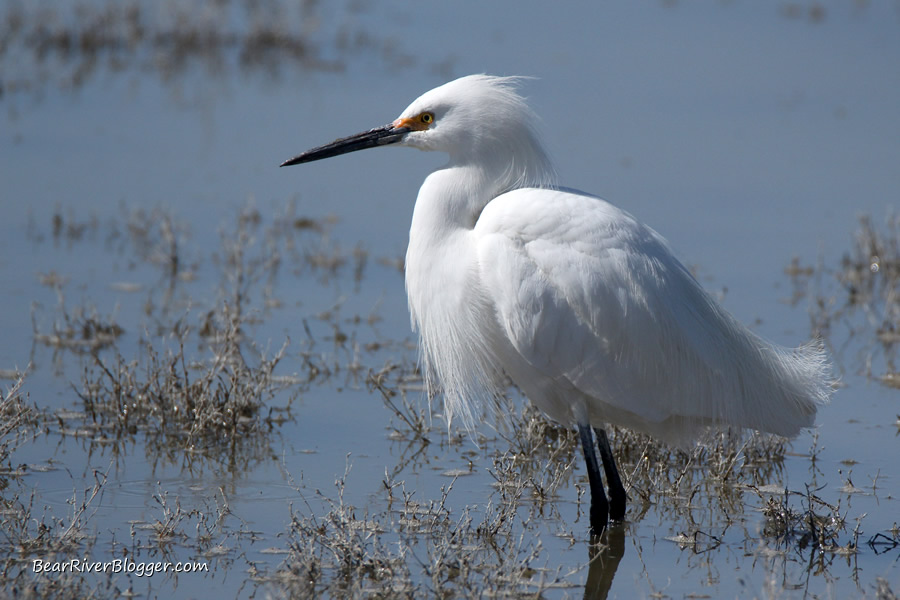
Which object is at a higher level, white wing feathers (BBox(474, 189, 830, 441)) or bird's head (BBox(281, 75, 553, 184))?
bird's head (BBox(281, 75, 553, 184))

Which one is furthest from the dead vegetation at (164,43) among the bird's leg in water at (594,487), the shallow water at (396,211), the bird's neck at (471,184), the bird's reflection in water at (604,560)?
the bird's reflection in water at (604,560)

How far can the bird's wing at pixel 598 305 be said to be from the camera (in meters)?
4.41

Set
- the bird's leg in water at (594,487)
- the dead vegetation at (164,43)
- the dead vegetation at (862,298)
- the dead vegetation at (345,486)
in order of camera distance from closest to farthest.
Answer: the dead vegetation at (345,486), the bird's leg in water at (594,487), the dead vegetation at (862,298), the dead vegetation at (164,43)

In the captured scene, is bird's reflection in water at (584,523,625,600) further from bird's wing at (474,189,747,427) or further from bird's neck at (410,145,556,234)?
bird's neck at (410,145,556,234)

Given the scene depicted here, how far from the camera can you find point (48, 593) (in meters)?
3.73

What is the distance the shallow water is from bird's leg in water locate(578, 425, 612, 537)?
145 mm

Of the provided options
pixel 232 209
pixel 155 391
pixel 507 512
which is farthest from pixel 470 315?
pixel 232 209

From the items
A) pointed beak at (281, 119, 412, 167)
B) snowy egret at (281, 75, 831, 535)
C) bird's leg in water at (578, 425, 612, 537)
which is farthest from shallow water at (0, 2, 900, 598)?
pointed beak at (281, 119, 412, 167)

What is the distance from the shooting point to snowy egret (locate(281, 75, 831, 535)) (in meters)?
4.43

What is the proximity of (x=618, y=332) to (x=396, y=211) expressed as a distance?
531 centimetres

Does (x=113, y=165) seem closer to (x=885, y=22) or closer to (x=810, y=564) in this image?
(x=810, y=564)

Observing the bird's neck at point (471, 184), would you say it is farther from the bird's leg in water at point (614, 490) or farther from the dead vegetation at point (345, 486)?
the bird's leg in water at point (614, 490)

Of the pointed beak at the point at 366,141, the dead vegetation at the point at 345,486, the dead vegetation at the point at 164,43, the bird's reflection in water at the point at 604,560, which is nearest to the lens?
the dead vegetation at the point at 345,486

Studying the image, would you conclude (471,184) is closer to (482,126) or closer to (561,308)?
(482,126)
